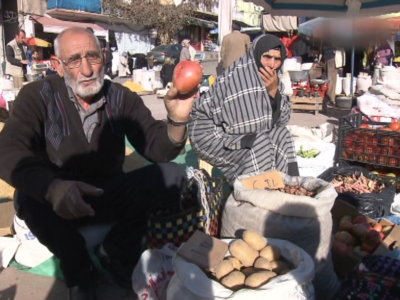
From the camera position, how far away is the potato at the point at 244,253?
6.23 ft

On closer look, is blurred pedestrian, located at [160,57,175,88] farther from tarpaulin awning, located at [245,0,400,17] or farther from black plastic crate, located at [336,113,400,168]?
black plastic crate, located at [336,113,400,168]

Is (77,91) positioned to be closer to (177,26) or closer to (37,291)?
(37,291)

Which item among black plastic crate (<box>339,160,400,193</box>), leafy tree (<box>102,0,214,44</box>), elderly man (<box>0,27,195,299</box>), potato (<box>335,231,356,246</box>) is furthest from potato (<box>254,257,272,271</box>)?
leafy tree (<box>102,0,214,44</box>)

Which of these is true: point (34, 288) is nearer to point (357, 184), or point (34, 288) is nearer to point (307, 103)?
point (357, 184)

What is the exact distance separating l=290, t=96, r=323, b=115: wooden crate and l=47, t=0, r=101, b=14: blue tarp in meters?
18.8

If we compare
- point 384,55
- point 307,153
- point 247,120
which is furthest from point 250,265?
point 384,55

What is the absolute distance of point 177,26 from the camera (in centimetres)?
3016

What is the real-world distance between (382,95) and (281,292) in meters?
4.89

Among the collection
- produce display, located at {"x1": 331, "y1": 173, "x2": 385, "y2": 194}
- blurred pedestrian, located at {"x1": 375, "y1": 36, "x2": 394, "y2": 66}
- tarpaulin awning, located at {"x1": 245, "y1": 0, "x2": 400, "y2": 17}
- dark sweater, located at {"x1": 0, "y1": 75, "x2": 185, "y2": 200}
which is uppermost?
tarpaulin awning, located at {"x1": 245, "y1": 0, "x2": 400, "y2": 17}

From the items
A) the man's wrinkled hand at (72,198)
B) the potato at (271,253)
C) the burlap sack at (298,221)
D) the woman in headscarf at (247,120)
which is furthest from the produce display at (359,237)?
the man's wrinkled hand at (72,198)

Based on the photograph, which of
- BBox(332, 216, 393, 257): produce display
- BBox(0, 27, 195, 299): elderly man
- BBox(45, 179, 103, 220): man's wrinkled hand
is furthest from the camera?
BBox(332, 216, 393, 257): produce display

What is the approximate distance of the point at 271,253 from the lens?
6.38 feet

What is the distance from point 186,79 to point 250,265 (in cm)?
101

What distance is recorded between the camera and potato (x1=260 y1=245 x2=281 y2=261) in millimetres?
1934
